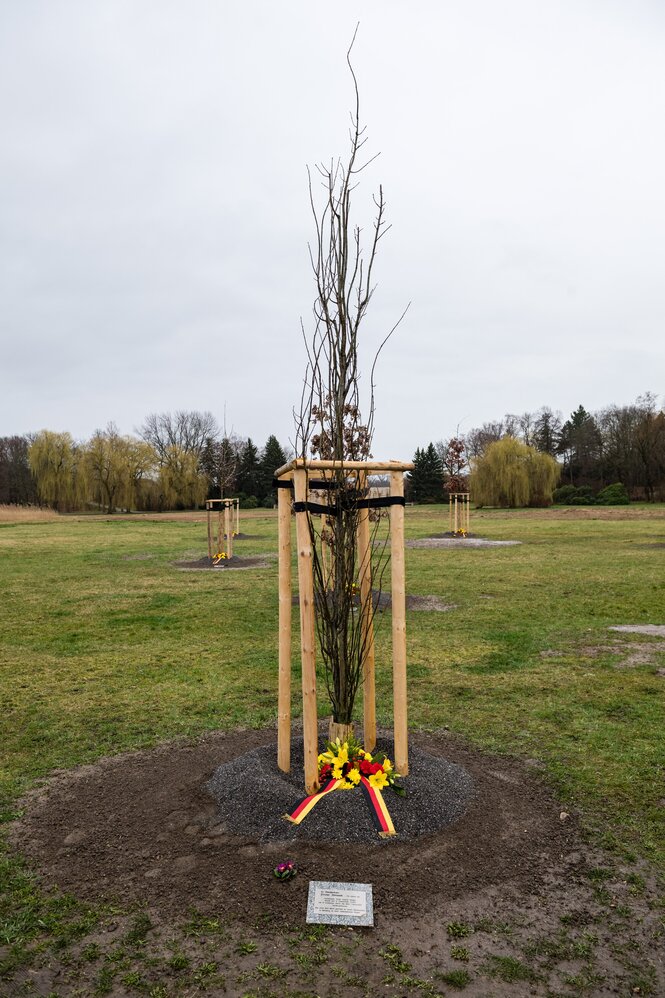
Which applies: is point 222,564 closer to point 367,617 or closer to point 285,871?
point 367,617

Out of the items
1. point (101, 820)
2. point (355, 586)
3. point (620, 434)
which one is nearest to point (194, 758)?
point (101, 820)

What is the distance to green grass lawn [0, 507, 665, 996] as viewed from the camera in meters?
4.44

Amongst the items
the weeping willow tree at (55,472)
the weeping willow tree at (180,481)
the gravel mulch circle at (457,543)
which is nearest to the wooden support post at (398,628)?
the gravel mulch circle at (457,543)

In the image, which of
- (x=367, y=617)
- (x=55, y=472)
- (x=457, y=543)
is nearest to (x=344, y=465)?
(x=367, y=617)

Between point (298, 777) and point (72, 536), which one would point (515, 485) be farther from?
point (298, 777)

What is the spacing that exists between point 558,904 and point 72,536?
2698 cm

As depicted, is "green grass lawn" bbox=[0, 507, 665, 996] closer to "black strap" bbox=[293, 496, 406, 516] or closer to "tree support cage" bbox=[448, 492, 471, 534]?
"black strap" bbox=[293, 496, 406, 516]

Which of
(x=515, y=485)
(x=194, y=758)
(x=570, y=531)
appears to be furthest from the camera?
(x=515, y=485)

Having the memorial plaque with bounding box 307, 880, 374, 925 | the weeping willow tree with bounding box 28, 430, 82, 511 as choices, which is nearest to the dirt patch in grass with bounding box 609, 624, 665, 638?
the memorial plaque with bounding box 307, 880, 374, 925

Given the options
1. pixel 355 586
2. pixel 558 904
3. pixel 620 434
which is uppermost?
pixel 620 434

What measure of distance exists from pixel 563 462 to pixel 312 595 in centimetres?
6611

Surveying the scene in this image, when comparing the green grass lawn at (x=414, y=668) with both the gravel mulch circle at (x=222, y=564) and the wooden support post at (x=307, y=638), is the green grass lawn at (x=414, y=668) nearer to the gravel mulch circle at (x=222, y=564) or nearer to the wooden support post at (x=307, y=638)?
the gravel mulch circle at (x=222, y=564)

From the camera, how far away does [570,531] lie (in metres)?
A: 25.8

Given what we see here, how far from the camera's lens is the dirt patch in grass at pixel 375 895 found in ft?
8.17
